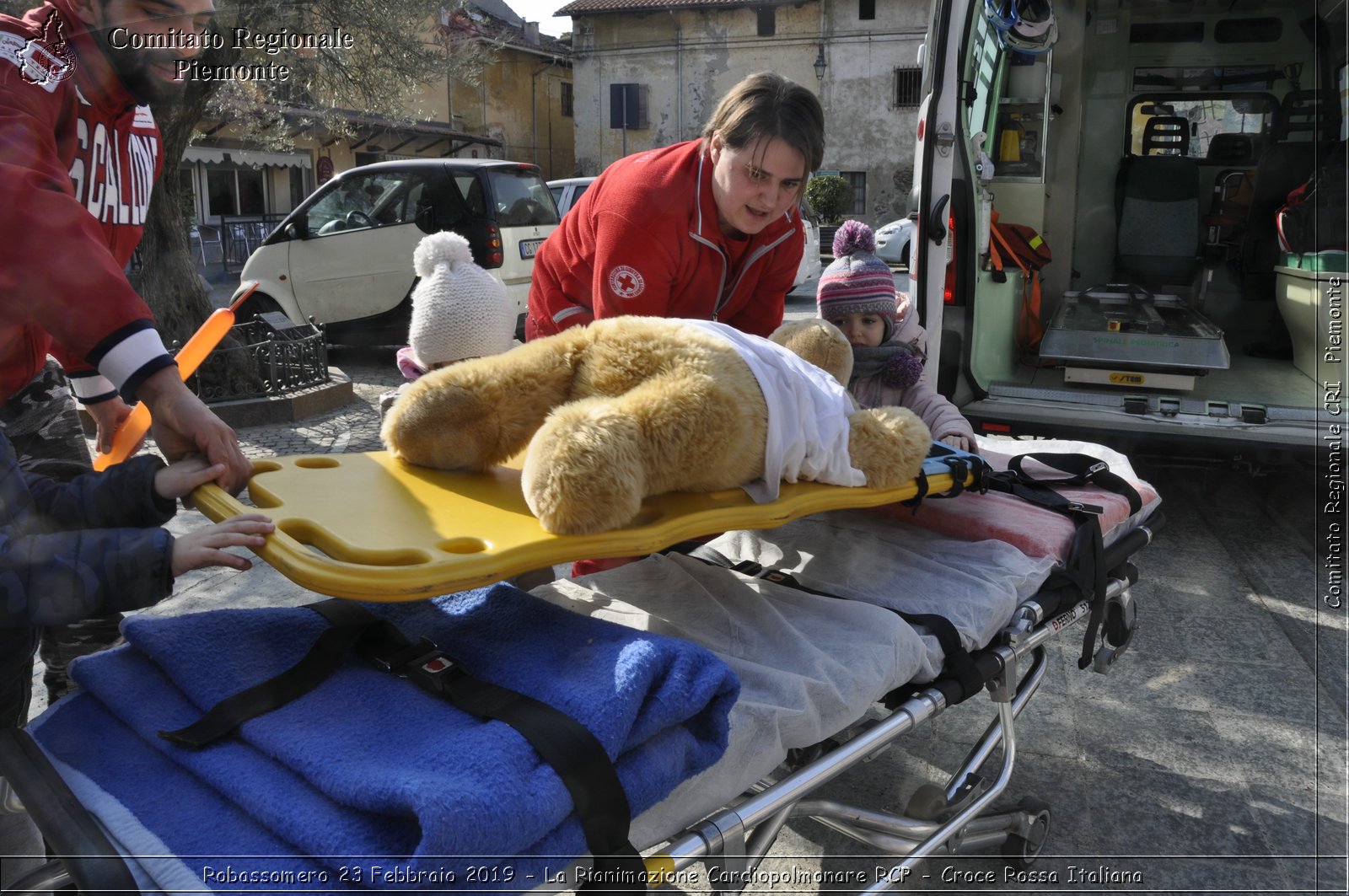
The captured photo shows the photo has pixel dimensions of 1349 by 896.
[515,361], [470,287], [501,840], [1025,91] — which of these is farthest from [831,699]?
[1025,91]

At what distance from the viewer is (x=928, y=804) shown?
6.70 ft

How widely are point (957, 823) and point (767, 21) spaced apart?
3116cm

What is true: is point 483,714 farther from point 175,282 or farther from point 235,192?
point 235,192

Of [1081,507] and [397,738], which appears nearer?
[397,738]

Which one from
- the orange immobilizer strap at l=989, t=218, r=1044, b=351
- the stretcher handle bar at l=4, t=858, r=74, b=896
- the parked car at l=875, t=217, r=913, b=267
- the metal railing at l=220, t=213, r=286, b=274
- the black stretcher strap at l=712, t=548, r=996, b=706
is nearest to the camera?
the stretcher handle bar at l=4, t=858, r=74, b=896

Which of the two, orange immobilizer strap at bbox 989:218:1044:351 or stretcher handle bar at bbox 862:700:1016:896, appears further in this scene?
orange immobilizer strap at bbox 989:218:1044:351

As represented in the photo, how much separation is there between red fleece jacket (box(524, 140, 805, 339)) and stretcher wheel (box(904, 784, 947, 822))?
1276mm

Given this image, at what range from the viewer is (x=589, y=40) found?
3164 cm

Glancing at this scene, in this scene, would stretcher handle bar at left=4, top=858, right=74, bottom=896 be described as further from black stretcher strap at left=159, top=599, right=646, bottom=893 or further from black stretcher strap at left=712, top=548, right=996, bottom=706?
black stretcher strap at left=712, top=548, right=996, bottom=706

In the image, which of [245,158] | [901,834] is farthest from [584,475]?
[245,158]

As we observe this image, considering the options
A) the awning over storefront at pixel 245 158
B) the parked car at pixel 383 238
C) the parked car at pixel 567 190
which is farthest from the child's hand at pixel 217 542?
the awning over storefront at pixel 245 158

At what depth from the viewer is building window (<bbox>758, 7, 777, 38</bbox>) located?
29.4 metres

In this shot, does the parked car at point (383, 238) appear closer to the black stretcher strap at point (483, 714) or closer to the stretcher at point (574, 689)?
the stretcher at point (574, 689)

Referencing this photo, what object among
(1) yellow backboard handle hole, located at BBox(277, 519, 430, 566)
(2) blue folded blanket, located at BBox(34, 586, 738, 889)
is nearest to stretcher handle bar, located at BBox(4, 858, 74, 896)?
(2) blue folded blanket, located at BBox(34, 586, 738, 889)
